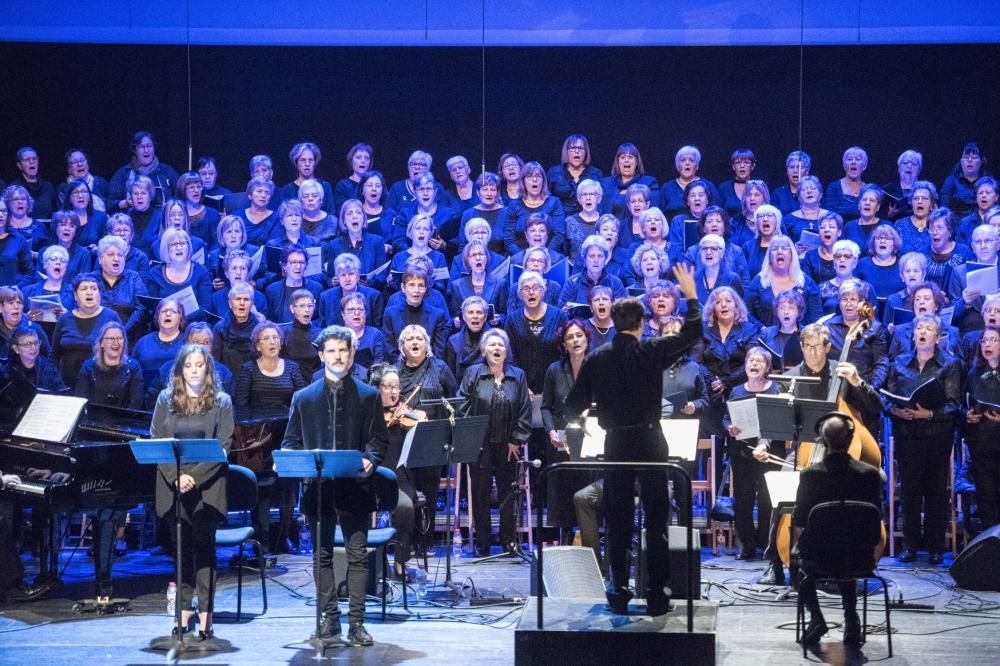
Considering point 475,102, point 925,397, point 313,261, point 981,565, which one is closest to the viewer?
point 981,565

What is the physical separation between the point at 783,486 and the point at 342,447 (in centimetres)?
241

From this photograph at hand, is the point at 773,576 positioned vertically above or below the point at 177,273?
below

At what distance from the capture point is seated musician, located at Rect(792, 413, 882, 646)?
588 cm

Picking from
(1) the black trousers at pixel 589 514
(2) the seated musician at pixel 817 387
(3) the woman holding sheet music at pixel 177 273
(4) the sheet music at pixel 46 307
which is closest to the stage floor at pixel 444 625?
(2) the seated musician at pixel 817 387

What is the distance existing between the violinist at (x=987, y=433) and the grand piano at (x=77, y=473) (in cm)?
509

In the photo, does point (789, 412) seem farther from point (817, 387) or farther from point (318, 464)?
point (318, 464)

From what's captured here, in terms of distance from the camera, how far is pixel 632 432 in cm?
537

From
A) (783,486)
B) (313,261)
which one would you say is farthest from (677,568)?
(313,261)

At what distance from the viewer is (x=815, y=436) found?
682 centimetres

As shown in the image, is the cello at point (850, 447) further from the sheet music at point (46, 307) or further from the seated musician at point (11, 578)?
the sheet music at point (46, 307)

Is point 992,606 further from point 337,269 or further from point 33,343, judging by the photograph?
point 33,343

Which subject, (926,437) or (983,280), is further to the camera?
(983,280)

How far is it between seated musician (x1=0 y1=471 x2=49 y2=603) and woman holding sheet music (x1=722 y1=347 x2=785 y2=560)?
170 inches

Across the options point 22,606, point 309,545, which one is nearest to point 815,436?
point 309,545
